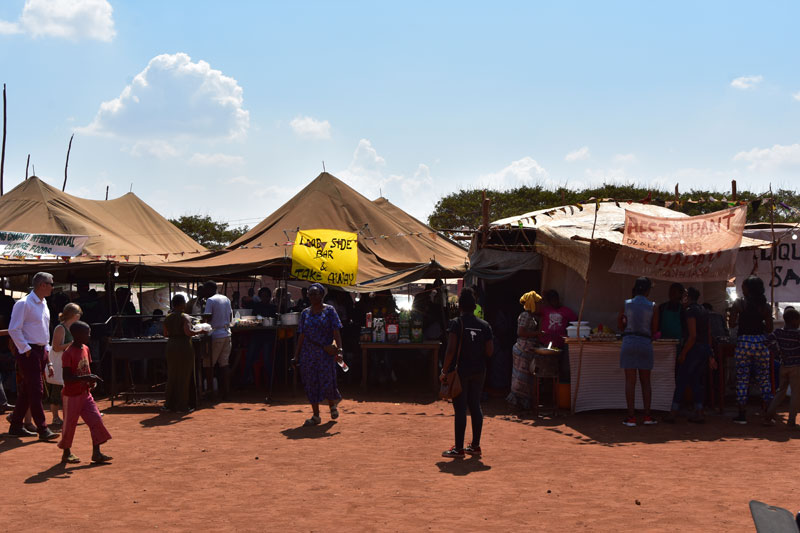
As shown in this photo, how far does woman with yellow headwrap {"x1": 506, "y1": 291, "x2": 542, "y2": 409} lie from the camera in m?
10.2

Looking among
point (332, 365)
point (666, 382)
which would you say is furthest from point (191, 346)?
point (666, 382)

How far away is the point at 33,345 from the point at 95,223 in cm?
922

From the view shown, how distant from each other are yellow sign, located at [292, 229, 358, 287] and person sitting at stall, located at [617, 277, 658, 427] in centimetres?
447

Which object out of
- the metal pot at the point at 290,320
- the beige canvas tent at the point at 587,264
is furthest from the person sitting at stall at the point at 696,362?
the metal pot at the point at 290,320

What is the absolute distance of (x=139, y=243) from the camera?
1694cm

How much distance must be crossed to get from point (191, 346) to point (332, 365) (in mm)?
2325

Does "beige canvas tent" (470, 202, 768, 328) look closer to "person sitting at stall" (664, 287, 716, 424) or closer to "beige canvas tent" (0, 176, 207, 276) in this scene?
"person sitting at stall" (664, 287, 716, 424)

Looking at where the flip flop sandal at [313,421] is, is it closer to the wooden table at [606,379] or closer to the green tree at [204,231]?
the wooden table at [606,379]

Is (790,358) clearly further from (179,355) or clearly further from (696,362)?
(179,355)

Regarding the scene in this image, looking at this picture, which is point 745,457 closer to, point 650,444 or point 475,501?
point 650,444

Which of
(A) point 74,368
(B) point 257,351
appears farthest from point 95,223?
(A) point 74,368

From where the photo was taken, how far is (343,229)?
15.1m

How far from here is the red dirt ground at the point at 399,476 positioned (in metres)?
5.47

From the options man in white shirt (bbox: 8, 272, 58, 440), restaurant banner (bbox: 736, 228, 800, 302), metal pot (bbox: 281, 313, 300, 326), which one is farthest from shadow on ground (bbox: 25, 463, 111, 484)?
restaurant banner (bbox: 736, 228, 800, 302)
